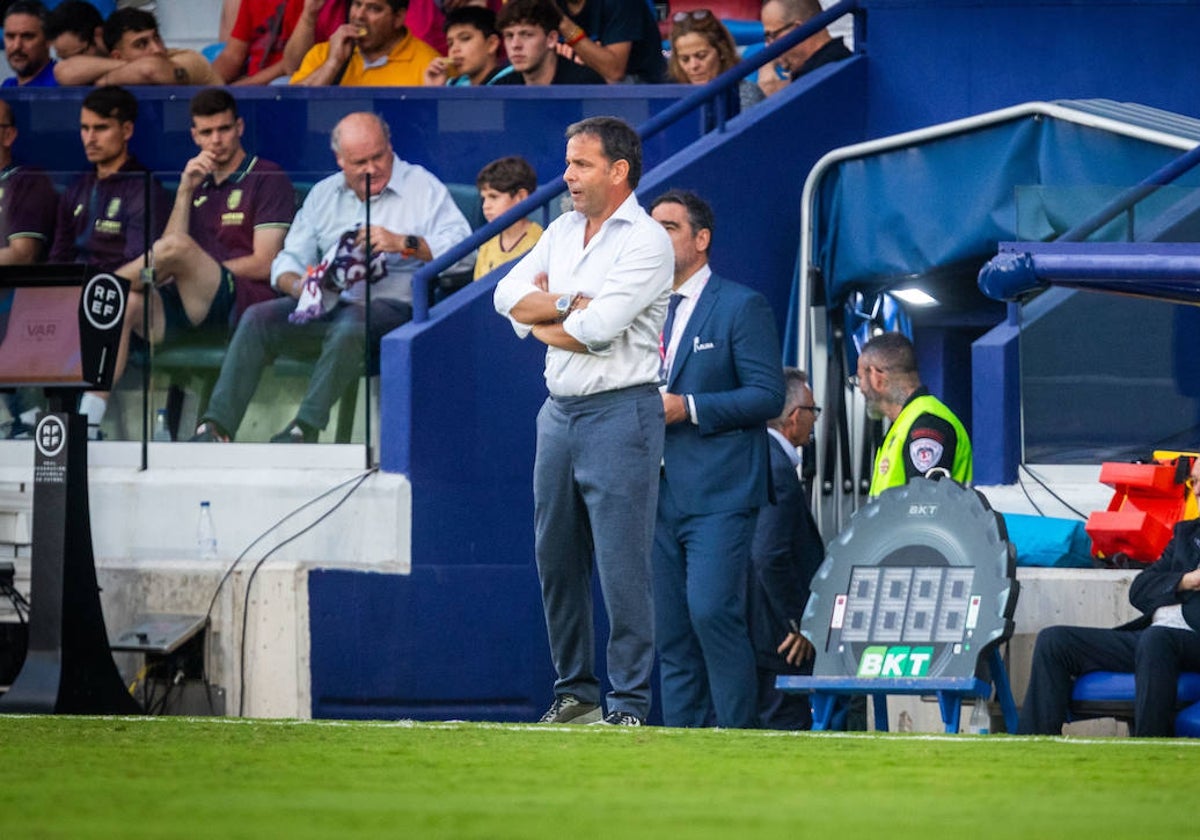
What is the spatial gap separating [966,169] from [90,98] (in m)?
4.30

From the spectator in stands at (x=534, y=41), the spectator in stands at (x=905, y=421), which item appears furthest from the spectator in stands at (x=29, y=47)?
the spectator in stands at (x=905, y=421)

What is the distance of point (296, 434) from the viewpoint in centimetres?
973

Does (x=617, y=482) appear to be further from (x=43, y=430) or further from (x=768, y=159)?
(x=768, y=159)

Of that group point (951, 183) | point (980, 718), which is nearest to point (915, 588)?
point (980, 718)

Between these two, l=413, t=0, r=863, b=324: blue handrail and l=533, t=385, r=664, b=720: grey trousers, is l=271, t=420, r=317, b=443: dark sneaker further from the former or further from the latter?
l=533, t=385, r=664, b=720: grey trousers

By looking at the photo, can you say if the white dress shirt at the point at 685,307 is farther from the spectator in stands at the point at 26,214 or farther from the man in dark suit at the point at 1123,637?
the spectator in stands at the point at 26,214

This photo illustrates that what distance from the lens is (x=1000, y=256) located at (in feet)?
23.5

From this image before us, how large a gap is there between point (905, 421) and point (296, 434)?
2772mm

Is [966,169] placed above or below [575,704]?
above

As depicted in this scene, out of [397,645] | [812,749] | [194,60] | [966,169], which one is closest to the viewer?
[812,749]

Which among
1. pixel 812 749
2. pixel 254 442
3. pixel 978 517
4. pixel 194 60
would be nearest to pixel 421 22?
pixel 194 60

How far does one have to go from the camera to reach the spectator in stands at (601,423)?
6871mm

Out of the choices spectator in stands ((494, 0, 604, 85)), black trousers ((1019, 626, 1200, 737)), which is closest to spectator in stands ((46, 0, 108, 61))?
spectator in stands ((494, 0, 604, 85))

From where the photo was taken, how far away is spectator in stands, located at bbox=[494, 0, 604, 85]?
11219mm
